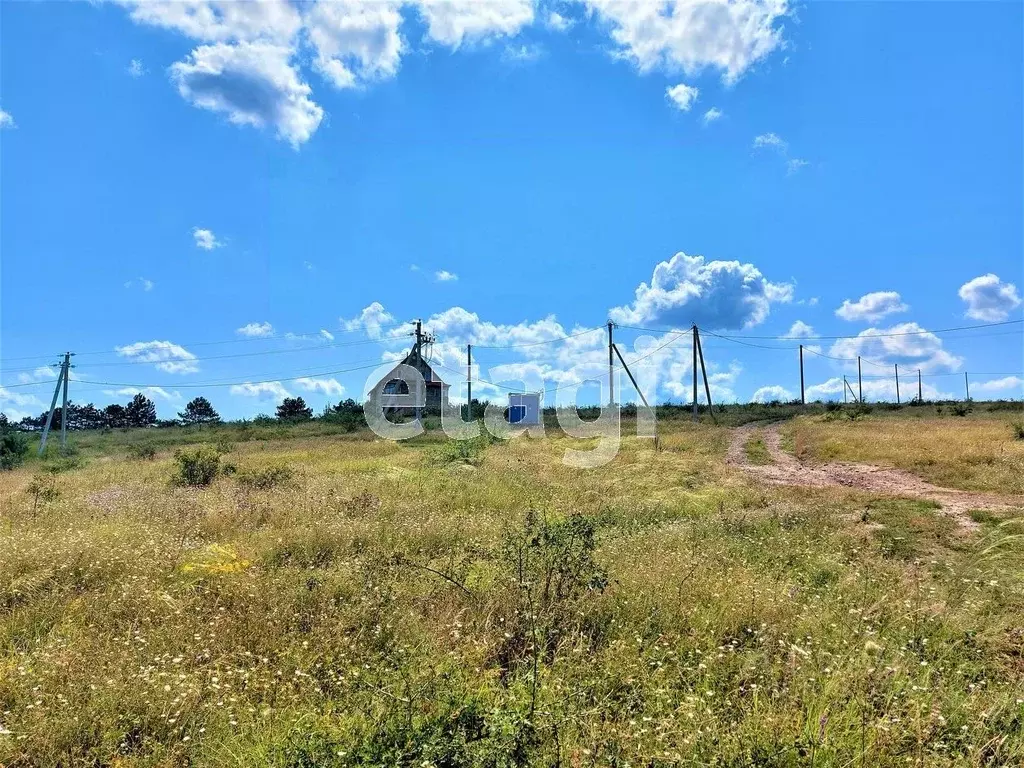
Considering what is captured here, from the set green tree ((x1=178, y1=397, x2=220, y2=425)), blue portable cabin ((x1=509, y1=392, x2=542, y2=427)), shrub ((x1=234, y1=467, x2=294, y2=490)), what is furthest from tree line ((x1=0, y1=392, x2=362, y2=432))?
shrub ((x1=234, y1=467, x2=294, y2=490))

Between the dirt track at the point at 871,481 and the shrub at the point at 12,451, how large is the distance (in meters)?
26.1

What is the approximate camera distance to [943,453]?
1452cm

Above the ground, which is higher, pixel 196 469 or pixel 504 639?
pixel 196 469

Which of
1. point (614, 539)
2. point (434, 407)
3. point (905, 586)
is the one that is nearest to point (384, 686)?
point (614, 539)

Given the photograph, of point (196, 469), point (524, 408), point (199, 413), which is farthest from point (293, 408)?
point (196, 469)

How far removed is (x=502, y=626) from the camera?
4441mm

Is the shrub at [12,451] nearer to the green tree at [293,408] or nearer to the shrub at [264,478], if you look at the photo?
the shrub at [264,478]

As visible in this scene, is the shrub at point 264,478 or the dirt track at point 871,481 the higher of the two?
the shrub at point 264,478

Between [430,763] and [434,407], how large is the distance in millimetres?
46566

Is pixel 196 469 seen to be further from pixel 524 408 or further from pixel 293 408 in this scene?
pixel 293 408

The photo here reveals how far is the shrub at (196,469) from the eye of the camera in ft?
42.7

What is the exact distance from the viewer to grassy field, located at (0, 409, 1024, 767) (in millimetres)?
2924

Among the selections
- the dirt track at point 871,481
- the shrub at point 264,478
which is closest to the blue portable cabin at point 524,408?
the dirt track at point 871,481

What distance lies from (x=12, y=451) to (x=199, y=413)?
108ft
